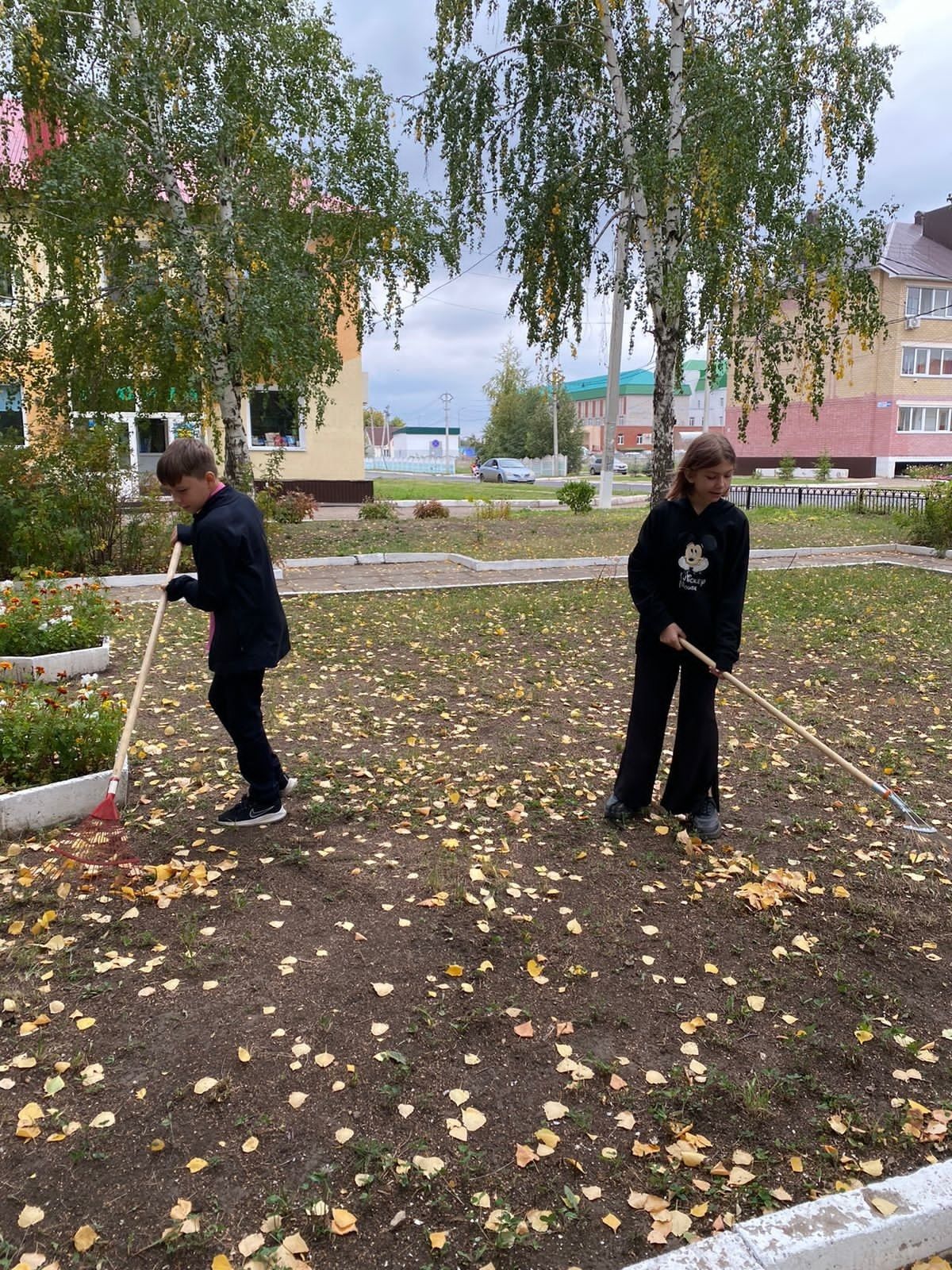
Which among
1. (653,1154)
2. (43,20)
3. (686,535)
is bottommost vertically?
(653,1154)

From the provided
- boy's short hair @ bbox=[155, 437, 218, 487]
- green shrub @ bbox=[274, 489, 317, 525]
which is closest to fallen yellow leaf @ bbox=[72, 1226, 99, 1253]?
boy's short hair @ bbox=[155, 437, 218, 487]

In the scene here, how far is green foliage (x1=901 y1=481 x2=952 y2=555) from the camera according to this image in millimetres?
14469

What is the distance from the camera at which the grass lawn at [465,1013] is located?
2199 millimetres

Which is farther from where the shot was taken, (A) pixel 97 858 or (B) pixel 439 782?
(B) pixel 439 782

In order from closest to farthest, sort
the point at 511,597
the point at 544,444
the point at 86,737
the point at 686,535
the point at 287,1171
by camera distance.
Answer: the point at 287,1171 < the point at 686,535 < the point at 86,737 < the point at 511,597 < the point at 544,444

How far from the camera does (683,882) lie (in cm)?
384

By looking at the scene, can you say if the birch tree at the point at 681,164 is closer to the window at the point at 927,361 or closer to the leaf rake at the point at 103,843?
the leaf rake at the point at 103,843

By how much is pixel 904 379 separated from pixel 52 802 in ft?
158

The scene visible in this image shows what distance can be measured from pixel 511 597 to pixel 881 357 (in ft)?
135

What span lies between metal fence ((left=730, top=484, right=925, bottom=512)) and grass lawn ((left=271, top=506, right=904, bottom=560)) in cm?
66

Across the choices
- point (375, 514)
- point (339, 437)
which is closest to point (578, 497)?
point (375, 514)

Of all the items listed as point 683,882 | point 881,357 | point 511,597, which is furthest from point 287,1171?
point 881,357

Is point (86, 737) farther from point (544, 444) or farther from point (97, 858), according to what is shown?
point (544, 444)

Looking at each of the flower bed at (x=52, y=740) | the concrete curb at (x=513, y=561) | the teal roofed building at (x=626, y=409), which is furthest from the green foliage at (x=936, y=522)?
the teal roofed building at (x=626, y=409)
